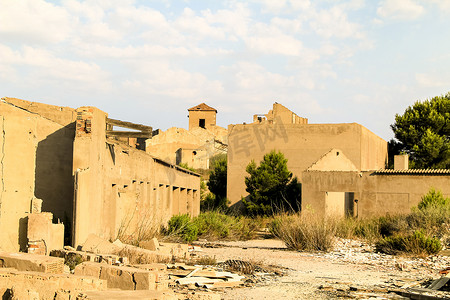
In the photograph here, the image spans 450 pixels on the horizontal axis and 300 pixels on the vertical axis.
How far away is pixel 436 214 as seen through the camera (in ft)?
69.2

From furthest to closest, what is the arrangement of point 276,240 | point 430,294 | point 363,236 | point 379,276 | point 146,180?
point 276,240 → point 363,236 → point 146,180 → point 379,276 → point 430,294

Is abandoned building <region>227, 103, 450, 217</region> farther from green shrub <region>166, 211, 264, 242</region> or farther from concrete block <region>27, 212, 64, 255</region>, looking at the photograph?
concrete block <region>27, 212, 64, 255</region>

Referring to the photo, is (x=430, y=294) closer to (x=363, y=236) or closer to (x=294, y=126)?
(x=363, y=236)

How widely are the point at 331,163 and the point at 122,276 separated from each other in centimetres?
2350

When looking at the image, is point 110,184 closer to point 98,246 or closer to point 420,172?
point 98,246

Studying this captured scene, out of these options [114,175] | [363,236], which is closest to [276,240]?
[363,236]

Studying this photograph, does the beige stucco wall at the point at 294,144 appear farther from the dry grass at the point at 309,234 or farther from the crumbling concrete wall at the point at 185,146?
the dry grass at the point at 309,234

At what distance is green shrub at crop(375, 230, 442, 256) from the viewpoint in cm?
1647

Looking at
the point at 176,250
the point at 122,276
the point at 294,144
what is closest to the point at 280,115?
the point at 294,144

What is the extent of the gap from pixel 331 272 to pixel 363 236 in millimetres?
9518

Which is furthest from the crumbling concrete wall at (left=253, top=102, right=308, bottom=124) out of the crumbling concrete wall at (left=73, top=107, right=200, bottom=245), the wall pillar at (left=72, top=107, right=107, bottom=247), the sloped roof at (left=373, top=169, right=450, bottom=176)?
the wall pillar at (left=72, top=107, right=107, bottom=247)

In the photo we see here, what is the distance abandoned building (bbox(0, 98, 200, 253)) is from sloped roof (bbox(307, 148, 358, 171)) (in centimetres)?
1151

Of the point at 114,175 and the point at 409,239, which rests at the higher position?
the point at 114,175

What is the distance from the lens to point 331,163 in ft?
100
